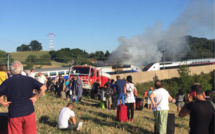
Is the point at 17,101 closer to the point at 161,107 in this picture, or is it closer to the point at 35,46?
the point at 161,107

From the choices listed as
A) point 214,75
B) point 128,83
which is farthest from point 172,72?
point 128,83

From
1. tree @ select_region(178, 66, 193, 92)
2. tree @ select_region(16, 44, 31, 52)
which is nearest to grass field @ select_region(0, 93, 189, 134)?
tree @ select_region(178, 66, 193, 92)

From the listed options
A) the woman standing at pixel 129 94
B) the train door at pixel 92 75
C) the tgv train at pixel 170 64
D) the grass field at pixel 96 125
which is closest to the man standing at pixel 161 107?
the grass field at pixel 96 125

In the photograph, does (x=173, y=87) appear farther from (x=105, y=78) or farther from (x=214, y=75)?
(x=105, y=78)

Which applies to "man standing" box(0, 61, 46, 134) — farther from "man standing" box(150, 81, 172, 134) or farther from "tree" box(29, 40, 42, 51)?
"tree" box(29, 40, 42, 51)

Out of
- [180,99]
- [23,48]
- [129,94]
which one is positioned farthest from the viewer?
[23,48]

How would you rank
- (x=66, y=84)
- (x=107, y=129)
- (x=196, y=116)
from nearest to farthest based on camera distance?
1. (x=196, y=116)
2. (x=107, y=129)
3. (x=66, y=84)

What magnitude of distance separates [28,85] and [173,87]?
1655 inches

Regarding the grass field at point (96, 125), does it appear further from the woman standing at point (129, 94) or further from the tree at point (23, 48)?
the tree at point (23, 48)

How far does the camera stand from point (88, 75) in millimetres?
19844

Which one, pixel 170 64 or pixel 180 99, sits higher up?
Result: pixel 170 64

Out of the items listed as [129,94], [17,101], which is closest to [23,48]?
[129,94]

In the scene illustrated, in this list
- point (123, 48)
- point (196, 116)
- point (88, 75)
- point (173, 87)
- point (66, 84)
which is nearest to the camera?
point (196, 116)

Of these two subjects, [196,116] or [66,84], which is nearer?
[196,116]
